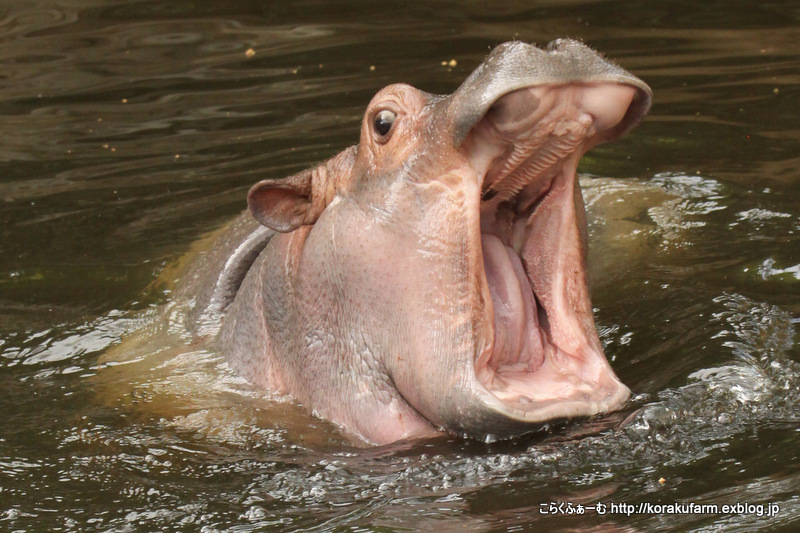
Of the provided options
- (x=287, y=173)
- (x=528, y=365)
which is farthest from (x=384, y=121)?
(x=287, y=173)

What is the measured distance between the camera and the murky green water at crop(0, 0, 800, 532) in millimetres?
3662

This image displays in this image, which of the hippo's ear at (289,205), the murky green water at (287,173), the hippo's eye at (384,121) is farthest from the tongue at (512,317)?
the hippo's ear at (289,205)

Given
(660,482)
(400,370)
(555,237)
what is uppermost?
(555,237)

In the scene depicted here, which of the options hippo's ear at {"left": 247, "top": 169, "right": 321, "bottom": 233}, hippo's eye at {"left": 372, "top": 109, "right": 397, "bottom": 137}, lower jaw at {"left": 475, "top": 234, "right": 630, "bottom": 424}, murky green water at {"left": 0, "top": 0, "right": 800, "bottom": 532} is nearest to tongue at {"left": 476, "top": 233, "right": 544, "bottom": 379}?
lower jaw at {"left": 475, "top": 234, "right": 630, "bottom": 424}

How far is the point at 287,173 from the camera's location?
302 inches

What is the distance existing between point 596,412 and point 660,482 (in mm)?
297

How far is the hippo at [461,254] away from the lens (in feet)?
11.8

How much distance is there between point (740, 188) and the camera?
21.2ft

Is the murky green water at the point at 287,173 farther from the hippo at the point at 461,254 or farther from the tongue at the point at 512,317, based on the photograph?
the tongue at the point at 512,317

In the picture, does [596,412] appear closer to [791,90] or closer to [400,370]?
[400,370]

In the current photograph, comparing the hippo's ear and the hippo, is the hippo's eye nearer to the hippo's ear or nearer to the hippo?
the hippo

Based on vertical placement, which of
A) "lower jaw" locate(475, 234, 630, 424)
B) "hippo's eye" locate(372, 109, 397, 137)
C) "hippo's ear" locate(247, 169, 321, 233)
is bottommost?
"lower jaw" locate(475, 234, 630, 424)

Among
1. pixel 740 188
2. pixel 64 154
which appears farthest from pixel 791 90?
pixel 64 154

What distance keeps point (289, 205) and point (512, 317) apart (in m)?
0.98
